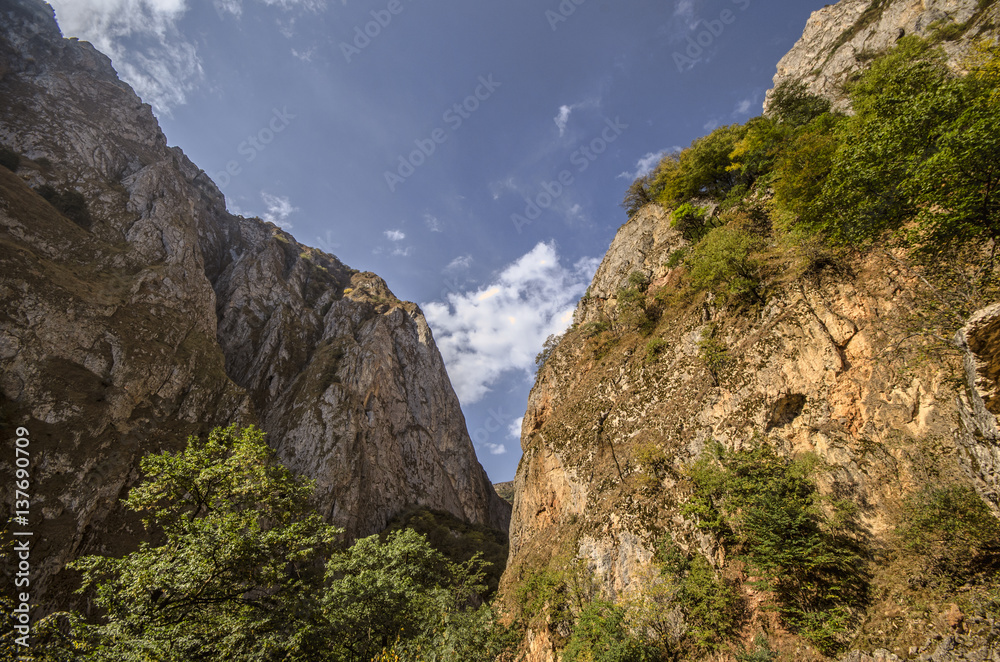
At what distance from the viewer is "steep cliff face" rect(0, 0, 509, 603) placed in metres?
27.9

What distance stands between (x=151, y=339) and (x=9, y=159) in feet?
88.4

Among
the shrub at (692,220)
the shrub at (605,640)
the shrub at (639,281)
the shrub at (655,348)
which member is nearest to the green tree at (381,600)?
the shrub at (605,640)

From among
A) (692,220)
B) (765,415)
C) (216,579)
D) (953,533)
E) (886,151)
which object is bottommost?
(953,533)

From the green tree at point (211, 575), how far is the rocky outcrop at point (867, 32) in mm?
30216

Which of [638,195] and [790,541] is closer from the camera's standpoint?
[790,541]

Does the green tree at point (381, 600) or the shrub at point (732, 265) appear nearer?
the green tree at point (381, 600)

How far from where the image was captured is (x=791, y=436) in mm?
11789

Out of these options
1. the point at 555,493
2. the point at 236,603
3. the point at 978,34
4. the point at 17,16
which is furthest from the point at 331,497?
the point at 17,16

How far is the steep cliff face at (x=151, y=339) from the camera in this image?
91.6 feet

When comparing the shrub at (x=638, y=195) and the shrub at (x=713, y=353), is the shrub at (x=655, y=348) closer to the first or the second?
the shrub at (x=713, y=353)

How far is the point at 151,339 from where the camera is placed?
37906 millimetres

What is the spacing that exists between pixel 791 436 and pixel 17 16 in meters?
110

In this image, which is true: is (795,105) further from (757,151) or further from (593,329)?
(593,329)

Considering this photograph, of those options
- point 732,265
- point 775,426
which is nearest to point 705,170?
point 732,265
